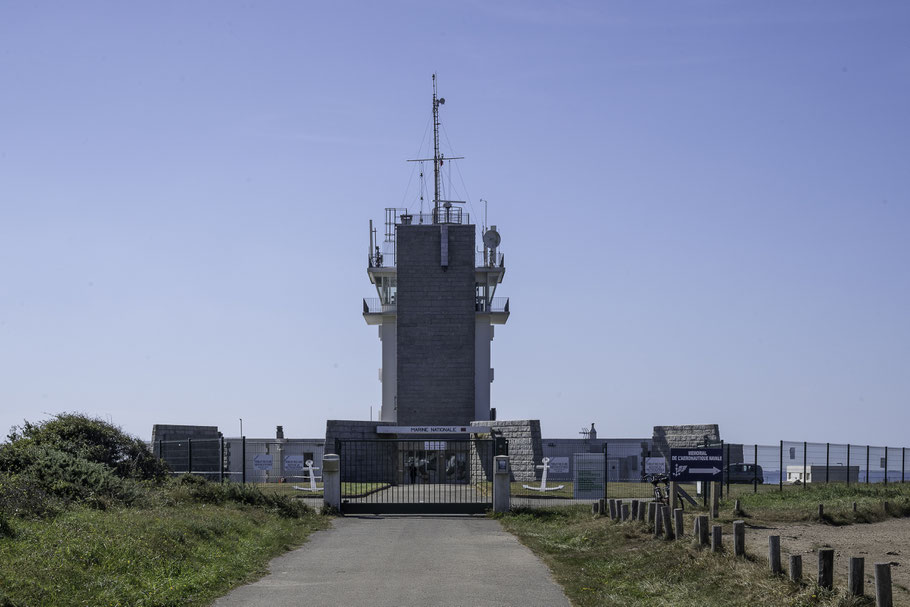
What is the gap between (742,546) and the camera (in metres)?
13.1

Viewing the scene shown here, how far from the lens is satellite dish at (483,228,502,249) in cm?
5725

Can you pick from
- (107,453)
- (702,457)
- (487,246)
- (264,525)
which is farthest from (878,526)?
(487,246)

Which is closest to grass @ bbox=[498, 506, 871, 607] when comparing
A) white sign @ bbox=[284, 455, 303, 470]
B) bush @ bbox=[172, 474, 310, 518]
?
bush @ bbox=[172, 474, 310, 518]

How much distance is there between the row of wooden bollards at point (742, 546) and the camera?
960 cm

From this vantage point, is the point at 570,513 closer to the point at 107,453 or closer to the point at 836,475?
the point at 107,453

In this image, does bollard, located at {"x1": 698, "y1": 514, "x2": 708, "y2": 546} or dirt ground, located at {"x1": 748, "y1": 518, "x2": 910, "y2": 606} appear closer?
dirt ground, located at {"x1": 748, "y1": 518, "x2": 910, "y2": 606}

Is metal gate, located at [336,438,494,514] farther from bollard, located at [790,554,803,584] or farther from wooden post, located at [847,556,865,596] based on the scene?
wooden post, located at [847,556,865,596]

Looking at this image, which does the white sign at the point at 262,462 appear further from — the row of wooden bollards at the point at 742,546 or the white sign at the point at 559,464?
the row of wooden bollards at the point at 742,546

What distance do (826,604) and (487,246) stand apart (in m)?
47.4

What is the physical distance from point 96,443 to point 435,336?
1183 inches

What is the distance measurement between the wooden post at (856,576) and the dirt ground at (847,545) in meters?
0.72

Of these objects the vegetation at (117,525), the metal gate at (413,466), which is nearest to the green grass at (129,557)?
the vegetation at (117,525)

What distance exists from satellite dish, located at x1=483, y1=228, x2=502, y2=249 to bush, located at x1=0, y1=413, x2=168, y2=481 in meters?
33.3

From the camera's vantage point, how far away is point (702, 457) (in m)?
23.7
